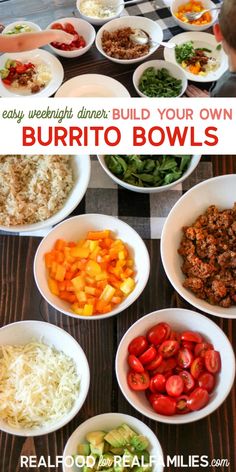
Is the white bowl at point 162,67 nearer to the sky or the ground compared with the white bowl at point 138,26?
nearer to the ground

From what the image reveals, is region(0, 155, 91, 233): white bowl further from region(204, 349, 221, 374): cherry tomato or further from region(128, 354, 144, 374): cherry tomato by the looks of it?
region(204, 349, 221, 374): cherry tomato

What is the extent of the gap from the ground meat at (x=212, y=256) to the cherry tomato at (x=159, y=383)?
0.31 m

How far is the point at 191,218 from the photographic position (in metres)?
1.73

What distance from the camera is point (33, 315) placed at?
1.62 meters

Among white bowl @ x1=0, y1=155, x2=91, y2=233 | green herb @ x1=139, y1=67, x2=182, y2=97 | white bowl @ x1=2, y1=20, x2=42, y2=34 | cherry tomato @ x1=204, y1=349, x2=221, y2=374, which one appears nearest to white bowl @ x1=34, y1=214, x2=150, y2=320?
white bowl @ x1=0, y1=155, x2=91, y2=233

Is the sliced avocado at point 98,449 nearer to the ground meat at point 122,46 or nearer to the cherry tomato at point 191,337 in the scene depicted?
the cherry tomato at point 191,337

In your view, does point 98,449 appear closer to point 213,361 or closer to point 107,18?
point 213,361

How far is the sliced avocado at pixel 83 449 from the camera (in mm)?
1330

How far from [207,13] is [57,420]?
79.1 inches

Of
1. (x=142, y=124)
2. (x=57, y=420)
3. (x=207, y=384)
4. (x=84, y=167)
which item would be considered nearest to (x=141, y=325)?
(x=207, y=384)

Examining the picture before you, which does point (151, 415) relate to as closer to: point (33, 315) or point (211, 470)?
point (211, 470)

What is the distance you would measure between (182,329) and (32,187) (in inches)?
29.5

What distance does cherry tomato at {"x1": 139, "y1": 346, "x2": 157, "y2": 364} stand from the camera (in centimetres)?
145

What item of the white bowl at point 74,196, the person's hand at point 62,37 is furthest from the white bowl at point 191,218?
the person's hand at point 62,37
